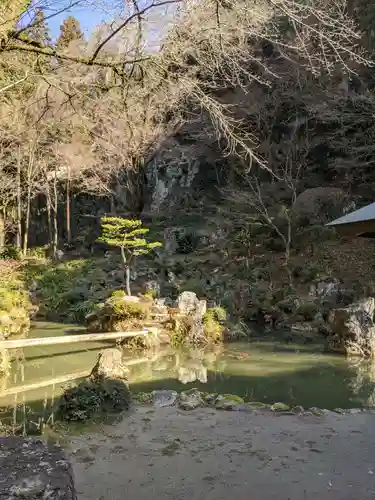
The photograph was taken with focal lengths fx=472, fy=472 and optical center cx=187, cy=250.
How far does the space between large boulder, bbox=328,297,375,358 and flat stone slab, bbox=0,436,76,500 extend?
7245mm

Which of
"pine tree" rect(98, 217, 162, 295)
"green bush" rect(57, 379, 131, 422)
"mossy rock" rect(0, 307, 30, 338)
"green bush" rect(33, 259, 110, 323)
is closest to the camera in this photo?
"green bush" rect(57, 379, 131, 422)

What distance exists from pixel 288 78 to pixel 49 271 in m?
9.69

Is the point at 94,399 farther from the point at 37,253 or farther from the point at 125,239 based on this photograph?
the point at 37,253

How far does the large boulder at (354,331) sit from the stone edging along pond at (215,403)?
3.22 meters

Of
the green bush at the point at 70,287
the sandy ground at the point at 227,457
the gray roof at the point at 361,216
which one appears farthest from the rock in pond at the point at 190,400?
the green bush at the point at 70,287

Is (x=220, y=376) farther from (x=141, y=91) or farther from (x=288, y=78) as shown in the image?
(x=288, y=78)

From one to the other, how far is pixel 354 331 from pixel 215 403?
3.92 m

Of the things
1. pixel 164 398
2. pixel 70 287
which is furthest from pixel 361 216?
pixel 70 287

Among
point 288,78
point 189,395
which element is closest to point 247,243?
point 288,78

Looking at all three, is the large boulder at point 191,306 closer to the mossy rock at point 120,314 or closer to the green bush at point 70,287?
the mossy rock at point 120,314

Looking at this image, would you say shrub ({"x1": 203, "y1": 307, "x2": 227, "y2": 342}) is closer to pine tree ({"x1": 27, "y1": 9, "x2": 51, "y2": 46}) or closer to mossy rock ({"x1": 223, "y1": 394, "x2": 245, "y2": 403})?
mossy rock ({"x1": 223, "y1": 394, "x2": 245, "y2": 403})

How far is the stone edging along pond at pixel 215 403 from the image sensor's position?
4926 mm

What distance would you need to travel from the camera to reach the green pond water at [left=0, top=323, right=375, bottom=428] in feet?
18.7

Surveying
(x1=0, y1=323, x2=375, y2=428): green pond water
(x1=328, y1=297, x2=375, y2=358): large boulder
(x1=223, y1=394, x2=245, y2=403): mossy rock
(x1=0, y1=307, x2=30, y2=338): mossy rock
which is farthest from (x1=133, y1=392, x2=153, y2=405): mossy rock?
(x1=0, y1=307, x2=30, y2=338): mossy rock
